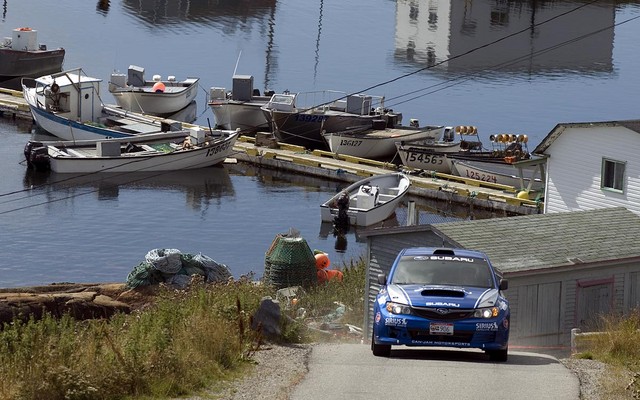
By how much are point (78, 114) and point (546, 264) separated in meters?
49.0

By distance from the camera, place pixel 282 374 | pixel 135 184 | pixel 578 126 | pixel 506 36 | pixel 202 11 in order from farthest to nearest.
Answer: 1. pixel 202 11
2. pixel 506 36
3. pixel 135 184
4. pixel 578 126
5. pixel 282 374

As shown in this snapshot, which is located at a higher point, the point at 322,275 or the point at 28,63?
the point at 28,63

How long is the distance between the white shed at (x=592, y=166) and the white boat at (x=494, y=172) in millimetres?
17592

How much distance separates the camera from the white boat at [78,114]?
68.1m

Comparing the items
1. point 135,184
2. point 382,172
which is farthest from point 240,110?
point 382,172

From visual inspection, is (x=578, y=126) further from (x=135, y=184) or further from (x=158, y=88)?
(x=158, y=88)

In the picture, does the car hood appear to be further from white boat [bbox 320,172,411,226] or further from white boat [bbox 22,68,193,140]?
white boat [bbox 22,68,193,140]

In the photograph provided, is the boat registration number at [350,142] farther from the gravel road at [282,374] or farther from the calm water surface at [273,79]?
the gravel road at [282,374]

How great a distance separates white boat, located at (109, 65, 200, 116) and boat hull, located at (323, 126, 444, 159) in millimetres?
15215

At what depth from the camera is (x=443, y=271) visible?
18219 mm

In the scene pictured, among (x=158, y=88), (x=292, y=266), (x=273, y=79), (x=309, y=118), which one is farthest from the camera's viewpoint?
(x=273, y=79)

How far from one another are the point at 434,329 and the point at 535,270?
8492mm

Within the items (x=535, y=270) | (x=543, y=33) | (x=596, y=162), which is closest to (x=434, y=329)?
(x=535, y=270)

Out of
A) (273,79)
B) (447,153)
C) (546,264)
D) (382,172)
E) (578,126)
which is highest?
(273,79)
